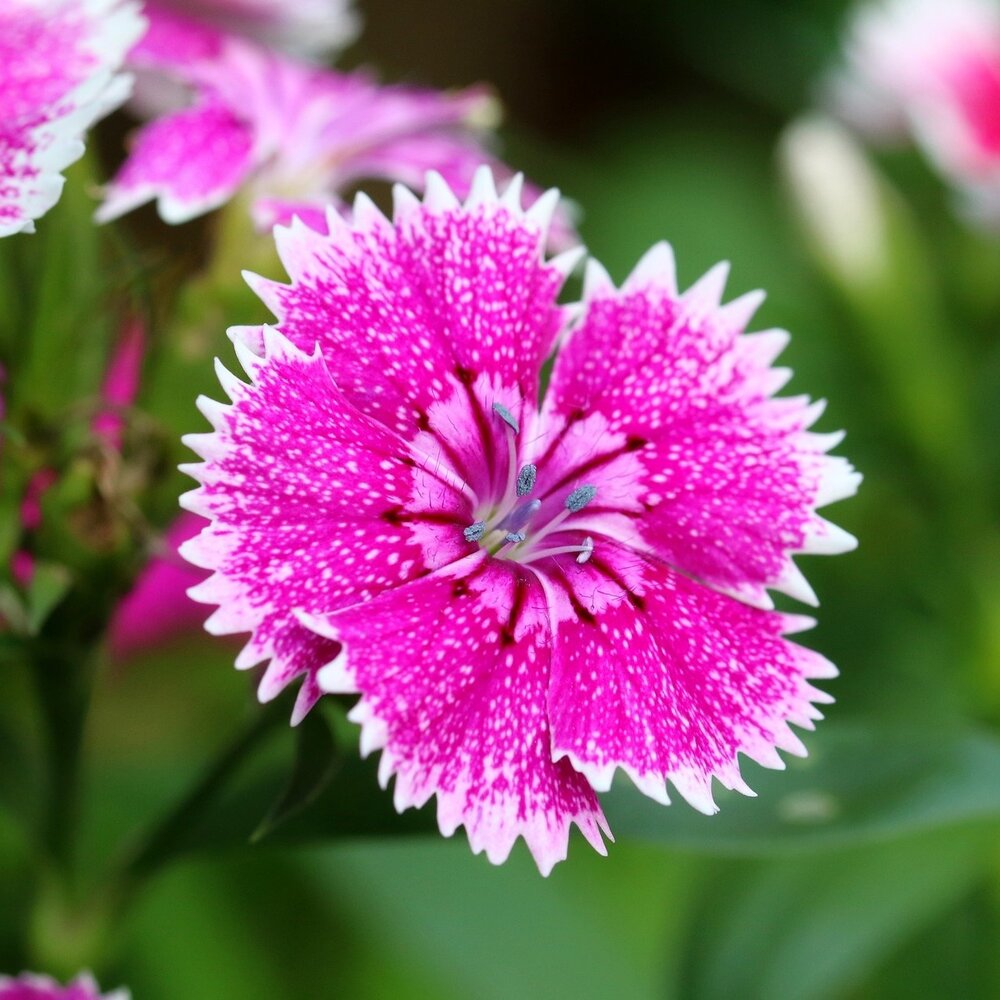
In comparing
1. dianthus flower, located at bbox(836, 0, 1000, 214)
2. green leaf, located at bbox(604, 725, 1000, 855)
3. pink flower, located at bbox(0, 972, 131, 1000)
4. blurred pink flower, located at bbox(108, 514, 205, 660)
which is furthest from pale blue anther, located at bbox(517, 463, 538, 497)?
dianthus flower, located at bbox(836, 0, 1000, 214)

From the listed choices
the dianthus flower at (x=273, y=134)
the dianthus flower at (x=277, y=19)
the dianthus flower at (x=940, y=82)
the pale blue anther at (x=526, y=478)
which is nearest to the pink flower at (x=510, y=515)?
the pale blue anther at (x=526, y=478)

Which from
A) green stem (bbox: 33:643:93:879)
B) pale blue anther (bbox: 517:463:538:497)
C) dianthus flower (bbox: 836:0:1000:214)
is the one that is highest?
dianthus flower (bbox: 836:0:1000:214)

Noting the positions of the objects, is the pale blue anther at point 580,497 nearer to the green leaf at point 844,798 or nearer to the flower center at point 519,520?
the flower center at point 519,520

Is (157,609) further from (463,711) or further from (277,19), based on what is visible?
(463,711)

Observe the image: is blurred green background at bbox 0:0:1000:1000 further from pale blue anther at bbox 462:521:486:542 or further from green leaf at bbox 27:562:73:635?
pale blue anther at bbox 462:521:486:542

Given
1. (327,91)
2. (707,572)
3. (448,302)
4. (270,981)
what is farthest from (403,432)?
(270,981)

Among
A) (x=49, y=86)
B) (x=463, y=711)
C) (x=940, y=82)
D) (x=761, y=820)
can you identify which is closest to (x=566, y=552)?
(x=463, y=711)
